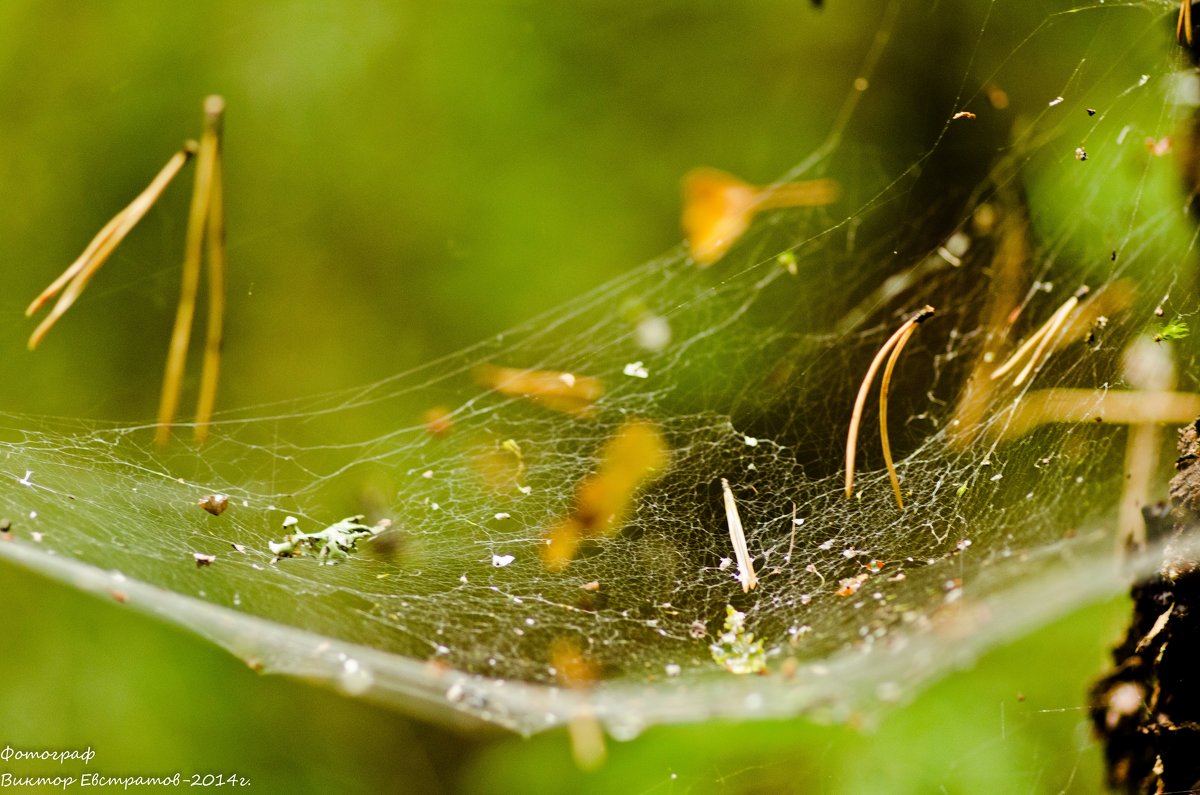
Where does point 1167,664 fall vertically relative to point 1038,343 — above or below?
below

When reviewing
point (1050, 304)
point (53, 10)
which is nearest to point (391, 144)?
point (53, 10)

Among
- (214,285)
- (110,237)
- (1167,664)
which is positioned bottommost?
(1167,664)

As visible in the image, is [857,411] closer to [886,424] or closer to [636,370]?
[886,424]

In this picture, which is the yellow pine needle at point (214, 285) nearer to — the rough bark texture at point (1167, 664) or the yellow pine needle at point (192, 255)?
the yellow pine needle at point (192, 255)

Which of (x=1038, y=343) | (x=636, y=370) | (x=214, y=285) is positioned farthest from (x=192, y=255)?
(x=1038, y=343)

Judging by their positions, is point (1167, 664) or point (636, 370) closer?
point (1167, 664)

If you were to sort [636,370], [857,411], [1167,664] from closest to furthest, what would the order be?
[1167,664] → [857,411] → [636,370]

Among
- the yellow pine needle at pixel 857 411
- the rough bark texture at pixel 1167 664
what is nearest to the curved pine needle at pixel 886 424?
the yellow pine needle at pixel 857 411

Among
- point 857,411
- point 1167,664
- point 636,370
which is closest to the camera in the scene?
point 1167,664
